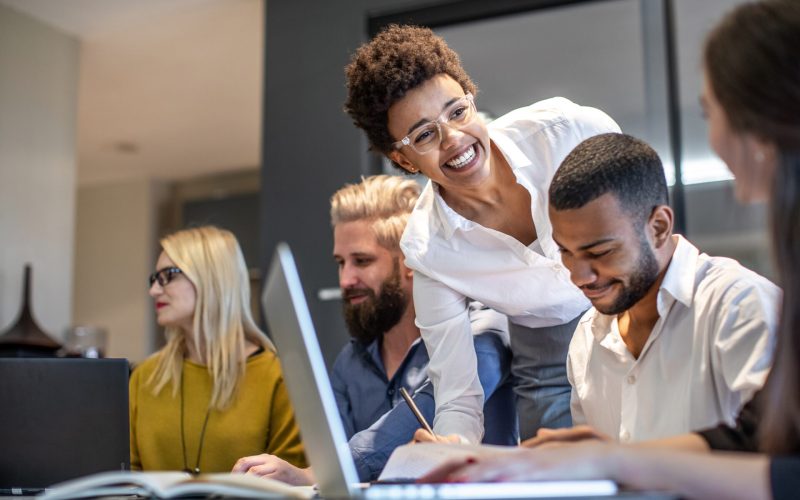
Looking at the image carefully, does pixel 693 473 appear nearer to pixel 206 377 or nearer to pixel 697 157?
pixel 206 377

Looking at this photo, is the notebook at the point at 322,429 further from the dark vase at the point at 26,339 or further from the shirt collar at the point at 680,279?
the dark vase at the point at 26,339

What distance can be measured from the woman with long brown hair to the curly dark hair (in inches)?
35.7

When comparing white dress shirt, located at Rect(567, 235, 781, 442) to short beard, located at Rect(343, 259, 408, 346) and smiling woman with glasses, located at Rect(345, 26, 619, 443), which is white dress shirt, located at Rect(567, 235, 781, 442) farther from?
short beard, located at Rect(343, 259, 408, 346)

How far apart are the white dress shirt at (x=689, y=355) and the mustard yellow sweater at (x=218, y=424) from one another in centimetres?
106

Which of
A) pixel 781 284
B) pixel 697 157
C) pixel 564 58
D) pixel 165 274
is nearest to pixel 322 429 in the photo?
pixel 781 284

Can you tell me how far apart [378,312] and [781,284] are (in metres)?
1.36

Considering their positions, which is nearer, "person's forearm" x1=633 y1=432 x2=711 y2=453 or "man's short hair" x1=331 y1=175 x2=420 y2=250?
"person's forearm" x1=633 y1=432 x2=711 y2=453

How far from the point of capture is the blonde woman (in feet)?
7.81

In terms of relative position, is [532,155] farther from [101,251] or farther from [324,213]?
[101,251]

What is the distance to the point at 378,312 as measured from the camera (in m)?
2.23

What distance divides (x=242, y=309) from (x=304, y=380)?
5.45 ft

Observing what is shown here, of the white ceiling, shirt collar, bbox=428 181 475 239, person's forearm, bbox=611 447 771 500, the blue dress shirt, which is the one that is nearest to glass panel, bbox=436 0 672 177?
the white ceiling

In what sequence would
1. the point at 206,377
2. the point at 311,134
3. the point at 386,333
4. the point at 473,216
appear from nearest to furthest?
the point at 473,216 < the point at 386,333 < the point at 206,377 < the point at 311,134

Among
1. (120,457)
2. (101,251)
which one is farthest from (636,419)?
(101,251)
